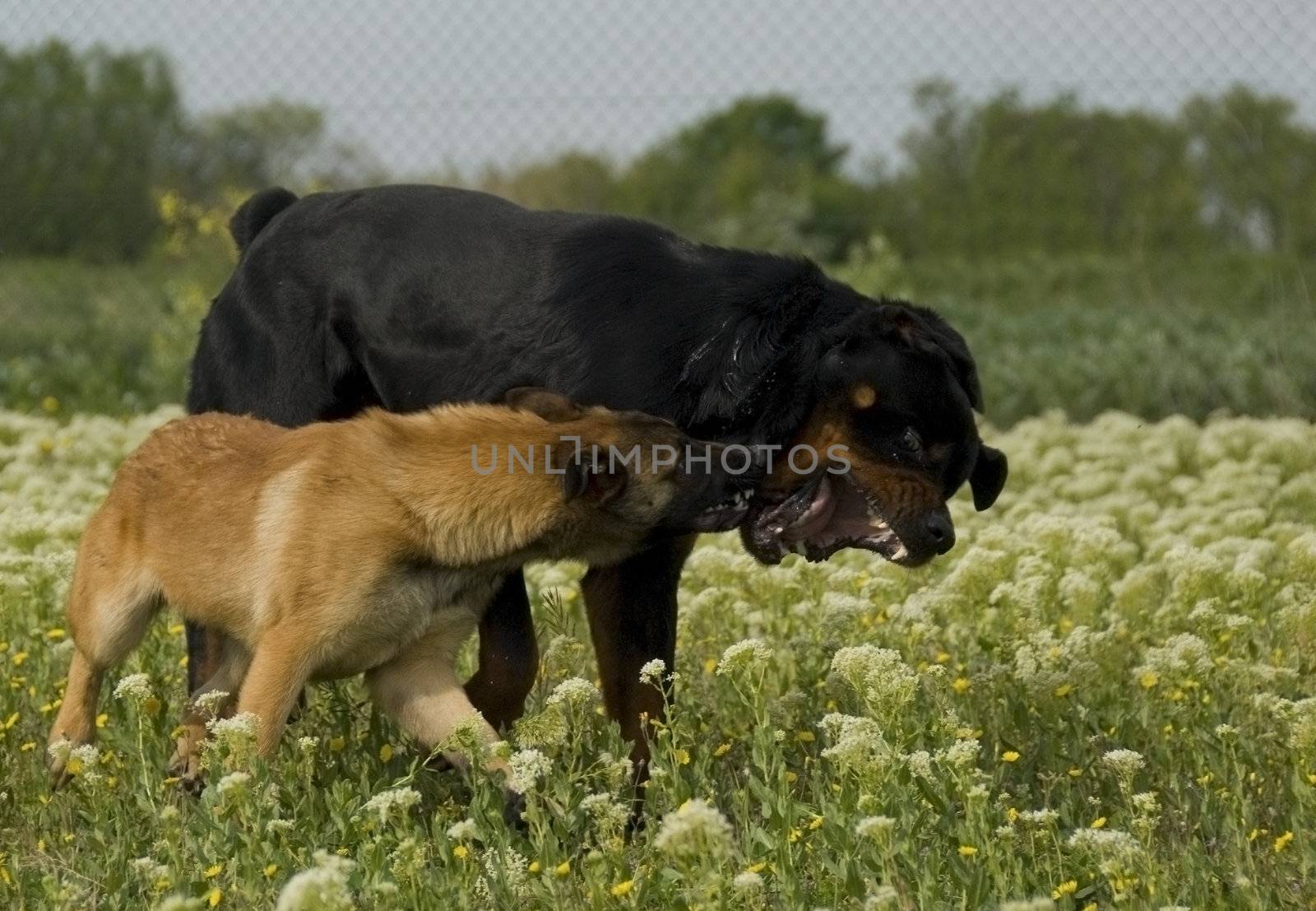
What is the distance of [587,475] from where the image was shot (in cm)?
455

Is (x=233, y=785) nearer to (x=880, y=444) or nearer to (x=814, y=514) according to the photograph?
(x=814, y=514)

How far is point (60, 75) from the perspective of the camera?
1475 cm

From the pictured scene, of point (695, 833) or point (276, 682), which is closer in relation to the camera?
point (695, 833)

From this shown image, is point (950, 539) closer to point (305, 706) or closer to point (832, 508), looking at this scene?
point (832, 508)

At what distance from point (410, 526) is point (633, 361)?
2.83 ft

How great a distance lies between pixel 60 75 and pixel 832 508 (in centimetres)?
1178

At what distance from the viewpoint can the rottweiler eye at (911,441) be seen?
500 cm

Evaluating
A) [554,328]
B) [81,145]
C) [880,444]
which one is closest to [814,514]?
[880,444]

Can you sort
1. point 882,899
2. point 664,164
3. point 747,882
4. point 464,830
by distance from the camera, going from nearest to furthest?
point 882,899 → point 747,882 → point 464,830 → point 664,164

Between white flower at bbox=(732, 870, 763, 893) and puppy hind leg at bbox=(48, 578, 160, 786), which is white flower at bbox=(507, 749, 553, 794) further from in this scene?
puppy hind leg at bbox=(48, 578, 160, 786)

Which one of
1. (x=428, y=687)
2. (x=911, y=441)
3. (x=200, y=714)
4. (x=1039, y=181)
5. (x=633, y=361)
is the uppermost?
(x=633, y=361)

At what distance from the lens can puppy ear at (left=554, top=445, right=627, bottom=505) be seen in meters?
4.54

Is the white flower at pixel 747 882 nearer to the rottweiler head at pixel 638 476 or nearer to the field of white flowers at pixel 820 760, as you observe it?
the field of white flowers at pixel 820 760

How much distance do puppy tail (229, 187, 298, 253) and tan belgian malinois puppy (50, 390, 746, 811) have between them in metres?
1.31
